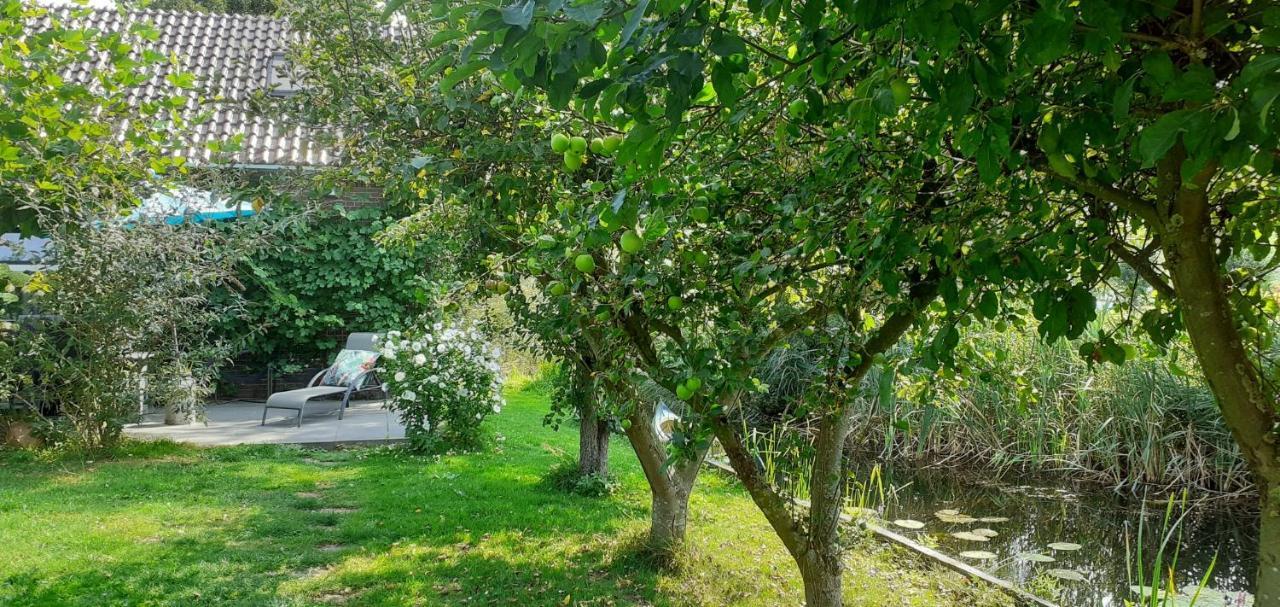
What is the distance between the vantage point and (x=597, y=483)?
6.37 m

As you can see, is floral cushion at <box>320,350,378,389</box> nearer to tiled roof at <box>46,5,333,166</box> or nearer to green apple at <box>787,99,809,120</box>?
tiled roof at <box>46,5,333,166</box>

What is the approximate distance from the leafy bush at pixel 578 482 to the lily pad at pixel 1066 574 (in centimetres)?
303

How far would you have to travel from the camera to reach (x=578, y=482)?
21.1 ft

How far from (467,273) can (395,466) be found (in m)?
3.32

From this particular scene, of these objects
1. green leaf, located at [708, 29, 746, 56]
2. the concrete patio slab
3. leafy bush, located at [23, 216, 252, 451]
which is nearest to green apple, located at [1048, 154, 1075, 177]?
green leaf, located at [708, 29, 746, 56]

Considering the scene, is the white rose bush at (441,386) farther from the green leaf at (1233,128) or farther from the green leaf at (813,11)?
the green leaf at (1233,128)

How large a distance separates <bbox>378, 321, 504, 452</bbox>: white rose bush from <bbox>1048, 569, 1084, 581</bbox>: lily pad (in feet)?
16.2

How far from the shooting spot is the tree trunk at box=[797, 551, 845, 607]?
336 cm

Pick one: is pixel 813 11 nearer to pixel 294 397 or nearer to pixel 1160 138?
pixel 1160 138

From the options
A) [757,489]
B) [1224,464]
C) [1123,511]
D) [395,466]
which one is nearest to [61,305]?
[395,466]

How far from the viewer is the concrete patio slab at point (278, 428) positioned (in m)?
8.38

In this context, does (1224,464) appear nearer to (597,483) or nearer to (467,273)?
(597,483)

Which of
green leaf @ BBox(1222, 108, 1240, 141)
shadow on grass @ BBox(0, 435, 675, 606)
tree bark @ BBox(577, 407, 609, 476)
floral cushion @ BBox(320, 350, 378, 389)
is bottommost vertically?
shadow on grass @ BBox(0, 435, 675, 606)

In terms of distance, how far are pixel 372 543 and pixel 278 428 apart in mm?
4695
